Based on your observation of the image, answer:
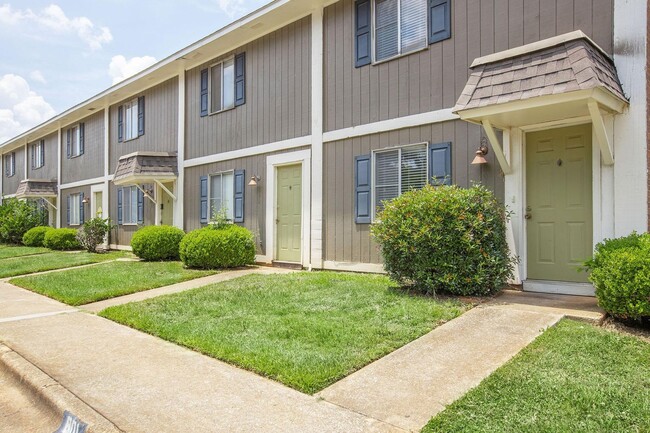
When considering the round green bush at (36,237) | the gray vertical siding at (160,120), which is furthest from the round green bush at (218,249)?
the round green bush at (36,237)

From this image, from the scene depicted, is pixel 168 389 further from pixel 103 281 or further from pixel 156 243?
pixel 156 243

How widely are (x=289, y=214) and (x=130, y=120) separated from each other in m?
9.38

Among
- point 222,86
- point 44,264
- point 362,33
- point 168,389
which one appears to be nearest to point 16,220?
point 44,264

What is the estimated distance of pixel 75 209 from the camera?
65.8 feet

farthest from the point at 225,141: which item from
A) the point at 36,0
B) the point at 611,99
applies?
the point at 611,99

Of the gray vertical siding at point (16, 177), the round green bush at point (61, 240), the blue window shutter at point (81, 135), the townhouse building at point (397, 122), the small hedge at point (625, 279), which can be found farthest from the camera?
the gray vertical siding at point (16, 177)

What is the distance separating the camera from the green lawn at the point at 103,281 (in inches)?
296

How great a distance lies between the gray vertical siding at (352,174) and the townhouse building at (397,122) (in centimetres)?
3

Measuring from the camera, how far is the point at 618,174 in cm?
563

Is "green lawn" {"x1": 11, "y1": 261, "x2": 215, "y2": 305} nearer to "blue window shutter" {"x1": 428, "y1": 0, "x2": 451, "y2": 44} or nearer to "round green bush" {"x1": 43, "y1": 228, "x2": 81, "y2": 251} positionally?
"blue window shutter" {"x1": 428, "y1": 0, "x2": 451, "y2": 44}

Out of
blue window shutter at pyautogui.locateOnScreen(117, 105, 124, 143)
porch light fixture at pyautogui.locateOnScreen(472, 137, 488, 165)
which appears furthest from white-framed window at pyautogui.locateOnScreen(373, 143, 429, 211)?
blue window shutter at pyautogui.locateOnScreen(117, 105, 124, 143)

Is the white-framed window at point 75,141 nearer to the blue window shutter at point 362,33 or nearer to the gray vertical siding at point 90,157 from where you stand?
the gray vertical siding at point 90,157

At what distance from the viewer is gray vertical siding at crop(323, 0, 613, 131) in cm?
609

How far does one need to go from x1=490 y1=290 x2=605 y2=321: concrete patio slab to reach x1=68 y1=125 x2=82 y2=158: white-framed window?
19.3 m
